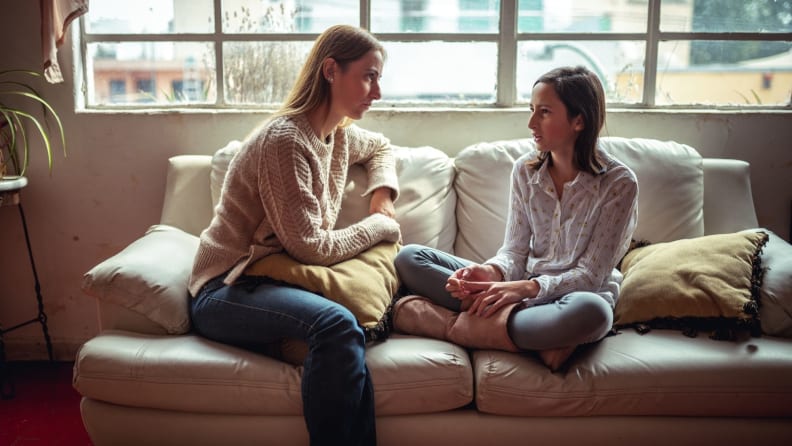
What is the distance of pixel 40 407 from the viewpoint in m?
2.32

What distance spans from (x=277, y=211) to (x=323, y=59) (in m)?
0.46

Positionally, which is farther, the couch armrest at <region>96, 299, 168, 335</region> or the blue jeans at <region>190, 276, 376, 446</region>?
the couch armrest at <region>96, 299, 168, 335</region>

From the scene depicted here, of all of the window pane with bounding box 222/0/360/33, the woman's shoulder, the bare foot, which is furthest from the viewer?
the window pane with bounding box 222/0/360/33

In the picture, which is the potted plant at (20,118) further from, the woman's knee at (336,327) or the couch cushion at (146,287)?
the woman's knee at (336,327)

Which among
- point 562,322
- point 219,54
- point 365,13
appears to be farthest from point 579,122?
point 219,54

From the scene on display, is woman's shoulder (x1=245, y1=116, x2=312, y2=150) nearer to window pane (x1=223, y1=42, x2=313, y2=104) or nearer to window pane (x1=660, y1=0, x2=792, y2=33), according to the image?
window pane (x1=223, y1=42, x2=313, y2=104)

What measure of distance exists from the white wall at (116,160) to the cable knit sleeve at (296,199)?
0.78m

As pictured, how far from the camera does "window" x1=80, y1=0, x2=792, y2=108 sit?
263cm

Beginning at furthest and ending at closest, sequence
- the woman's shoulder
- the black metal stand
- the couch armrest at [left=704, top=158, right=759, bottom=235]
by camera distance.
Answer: the black metal stand
the couch armrest at [left=704, top=158, right=759, bottom=235]
the woman's shoulder

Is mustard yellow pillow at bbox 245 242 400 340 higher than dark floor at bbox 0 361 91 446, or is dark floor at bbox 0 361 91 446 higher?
mustard yellow pillow at bbox 245 242 400 340

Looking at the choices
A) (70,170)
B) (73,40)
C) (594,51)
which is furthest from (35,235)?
(594,51)

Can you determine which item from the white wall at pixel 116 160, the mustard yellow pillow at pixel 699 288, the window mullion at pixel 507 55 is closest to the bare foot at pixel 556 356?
the mustard yellow pillow at pixel 699 288

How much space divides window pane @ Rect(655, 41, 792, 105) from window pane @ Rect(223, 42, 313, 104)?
1.41m

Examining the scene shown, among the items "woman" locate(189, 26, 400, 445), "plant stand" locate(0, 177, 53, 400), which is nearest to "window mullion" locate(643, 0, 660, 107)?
"woman" locate(189, 26, 400, 445)
